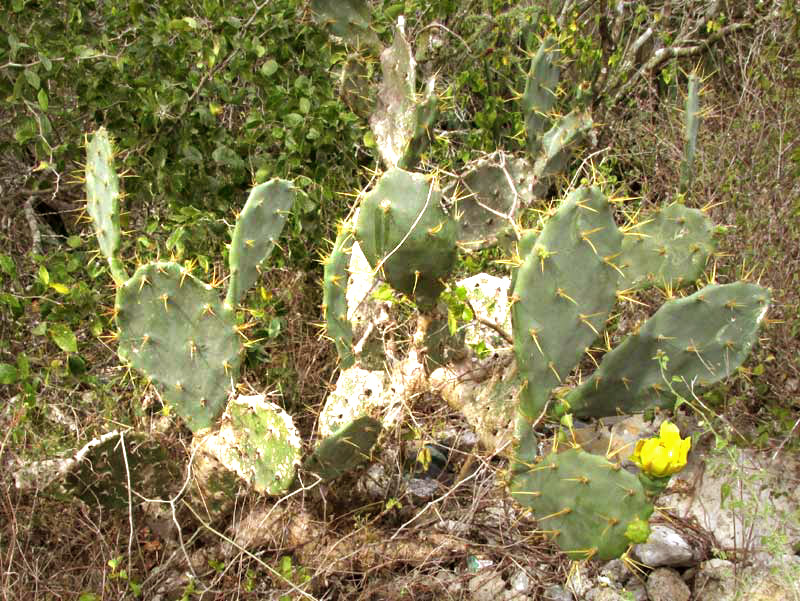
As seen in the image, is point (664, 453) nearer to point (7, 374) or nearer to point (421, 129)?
point (421, 129)

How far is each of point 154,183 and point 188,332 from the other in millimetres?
1190

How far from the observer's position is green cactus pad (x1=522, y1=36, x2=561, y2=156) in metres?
3.46

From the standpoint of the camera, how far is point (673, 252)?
2965 millimetres

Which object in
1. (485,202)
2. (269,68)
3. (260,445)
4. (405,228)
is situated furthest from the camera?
(485,202)

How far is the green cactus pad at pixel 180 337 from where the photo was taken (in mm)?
2363

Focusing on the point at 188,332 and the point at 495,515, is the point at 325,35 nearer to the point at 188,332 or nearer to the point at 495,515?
the point at 188,332

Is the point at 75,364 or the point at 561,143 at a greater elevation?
the point at 561,143

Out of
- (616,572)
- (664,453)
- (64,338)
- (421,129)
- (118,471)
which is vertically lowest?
(616,572)

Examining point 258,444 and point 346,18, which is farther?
point 346,18

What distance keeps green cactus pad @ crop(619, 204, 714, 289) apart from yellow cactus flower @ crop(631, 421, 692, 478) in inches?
40.1

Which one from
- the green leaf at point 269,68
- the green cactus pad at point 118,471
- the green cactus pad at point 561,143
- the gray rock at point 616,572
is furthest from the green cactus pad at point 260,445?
the green cactus pad at point 561,143

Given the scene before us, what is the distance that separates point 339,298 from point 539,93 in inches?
58.6

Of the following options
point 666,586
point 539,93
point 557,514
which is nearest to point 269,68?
point 539,93

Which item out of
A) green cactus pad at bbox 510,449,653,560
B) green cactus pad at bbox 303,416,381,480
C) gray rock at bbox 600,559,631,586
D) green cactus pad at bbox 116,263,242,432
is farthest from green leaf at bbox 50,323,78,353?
gray rock at bbox 600,559,631,586
